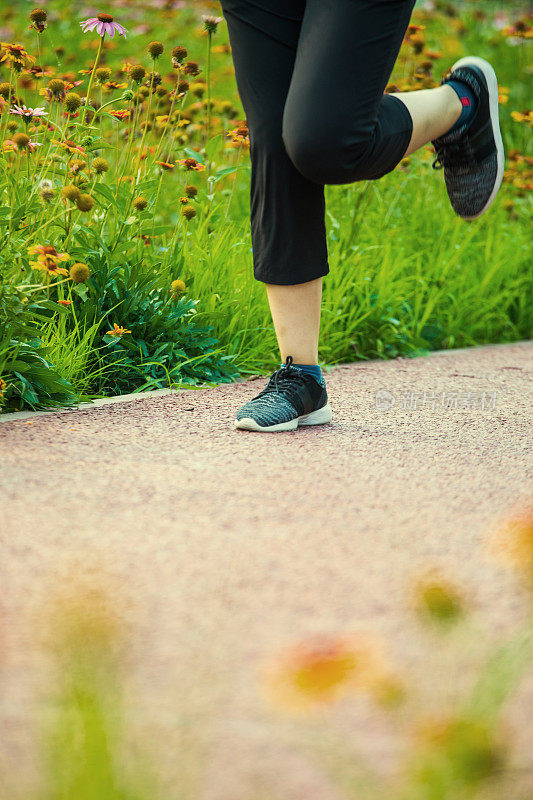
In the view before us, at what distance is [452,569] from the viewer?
53.6 inches

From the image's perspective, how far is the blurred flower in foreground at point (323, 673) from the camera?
2.52 feet

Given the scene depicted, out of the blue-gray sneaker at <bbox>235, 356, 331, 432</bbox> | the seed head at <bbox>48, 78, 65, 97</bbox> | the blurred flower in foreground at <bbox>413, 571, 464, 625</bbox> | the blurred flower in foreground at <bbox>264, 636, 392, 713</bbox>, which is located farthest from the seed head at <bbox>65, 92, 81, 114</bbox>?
the blurred flower in foreground at <bbox>413, 571, 464, 625</bbox>

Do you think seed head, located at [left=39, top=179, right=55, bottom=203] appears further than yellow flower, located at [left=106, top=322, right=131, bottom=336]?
No

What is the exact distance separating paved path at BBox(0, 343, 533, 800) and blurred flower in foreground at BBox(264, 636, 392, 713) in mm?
23

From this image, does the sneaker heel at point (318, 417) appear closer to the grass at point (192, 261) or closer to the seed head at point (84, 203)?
the grass at point (192, 261)

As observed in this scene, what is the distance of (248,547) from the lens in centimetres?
143

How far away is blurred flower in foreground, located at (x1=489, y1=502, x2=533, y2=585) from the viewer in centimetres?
138

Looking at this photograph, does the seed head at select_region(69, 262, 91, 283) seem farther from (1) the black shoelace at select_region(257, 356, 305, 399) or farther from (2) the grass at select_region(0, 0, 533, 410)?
(1) the black shoelace at select_region(257, 356, 305, 399)

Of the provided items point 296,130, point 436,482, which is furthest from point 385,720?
point 296,130

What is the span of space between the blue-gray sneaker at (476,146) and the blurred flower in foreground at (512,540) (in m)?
1.06

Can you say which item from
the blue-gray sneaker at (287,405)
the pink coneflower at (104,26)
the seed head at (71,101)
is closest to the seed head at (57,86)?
the seed head at (71,101)

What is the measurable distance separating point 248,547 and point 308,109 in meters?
0.99

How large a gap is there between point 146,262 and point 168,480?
137cm

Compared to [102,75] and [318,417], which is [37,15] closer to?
[102,75]
